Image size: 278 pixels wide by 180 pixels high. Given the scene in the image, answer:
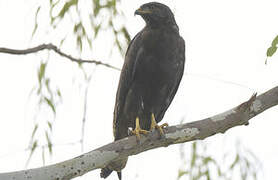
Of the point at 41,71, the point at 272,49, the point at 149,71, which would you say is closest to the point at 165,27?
the point at 149,71

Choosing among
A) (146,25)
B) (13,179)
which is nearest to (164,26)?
(146,25)

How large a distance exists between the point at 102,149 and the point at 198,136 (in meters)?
0.78

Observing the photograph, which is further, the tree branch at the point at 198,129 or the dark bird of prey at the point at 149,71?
the dark bird of prey at the point at 149,71

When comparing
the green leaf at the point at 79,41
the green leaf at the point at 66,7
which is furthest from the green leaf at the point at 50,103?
the green leaf at the point at 66,7

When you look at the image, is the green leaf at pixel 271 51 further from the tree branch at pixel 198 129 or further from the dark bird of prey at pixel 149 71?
the dark bird of prey at pixel 149 71

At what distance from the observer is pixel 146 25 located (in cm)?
515

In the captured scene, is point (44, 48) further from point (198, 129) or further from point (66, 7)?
point (198, 129)

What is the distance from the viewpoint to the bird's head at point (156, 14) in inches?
199

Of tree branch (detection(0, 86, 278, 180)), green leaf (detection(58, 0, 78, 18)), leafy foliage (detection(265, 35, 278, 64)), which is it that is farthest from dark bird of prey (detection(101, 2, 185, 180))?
leafy foliage (detection(265, 35, 278, 64))

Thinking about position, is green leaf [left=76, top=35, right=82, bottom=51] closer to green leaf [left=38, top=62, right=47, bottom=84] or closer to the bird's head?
green leaf [left=38, top=62, right=47, bottom=84]

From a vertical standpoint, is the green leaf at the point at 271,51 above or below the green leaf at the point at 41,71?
below

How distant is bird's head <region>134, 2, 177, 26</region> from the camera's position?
506cm

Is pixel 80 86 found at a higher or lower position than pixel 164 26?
lower

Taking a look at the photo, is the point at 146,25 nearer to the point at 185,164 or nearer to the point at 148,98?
the point at 148,98
